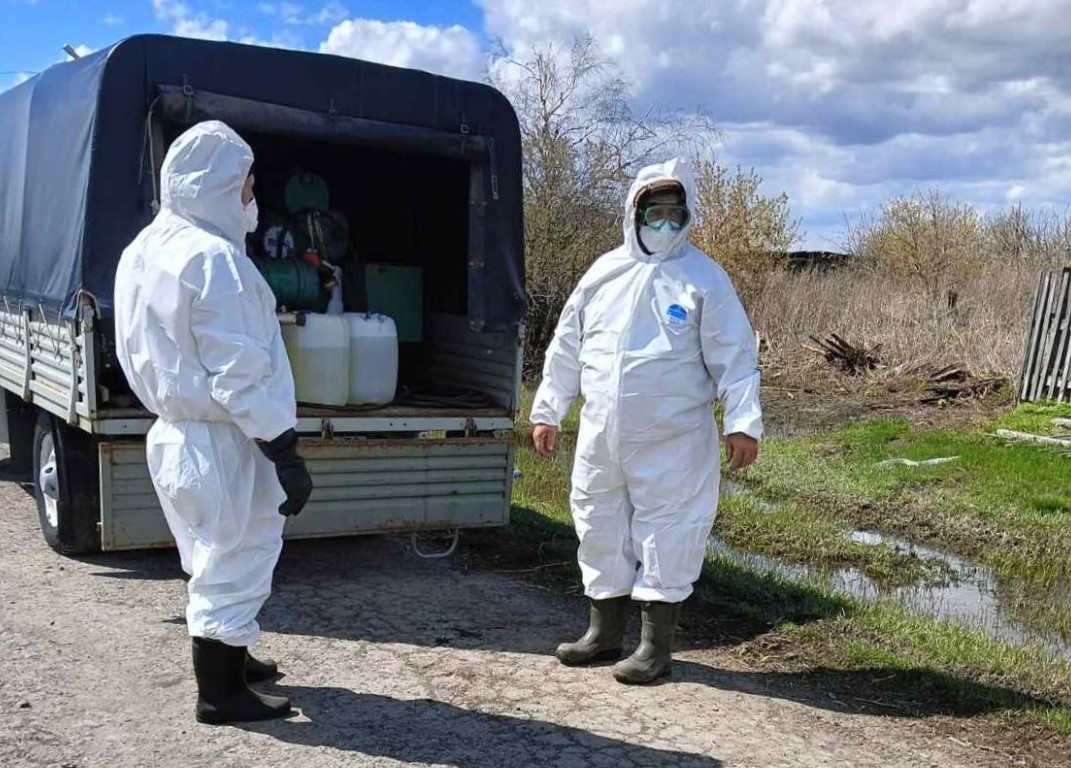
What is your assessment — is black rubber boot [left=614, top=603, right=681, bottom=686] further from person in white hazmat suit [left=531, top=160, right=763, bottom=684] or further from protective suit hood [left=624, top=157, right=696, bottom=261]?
protective suit hood [left=624, top=157, right=696, bottom=261]

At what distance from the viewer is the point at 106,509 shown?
204 inches

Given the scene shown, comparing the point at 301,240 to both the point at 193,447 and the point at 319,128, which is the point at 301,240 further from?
the point at 193,447

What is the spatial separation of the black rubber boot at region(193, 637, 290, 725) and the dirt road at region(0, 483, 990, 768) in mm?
58

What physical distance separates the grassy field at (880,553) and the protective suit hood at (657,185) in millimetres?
1820

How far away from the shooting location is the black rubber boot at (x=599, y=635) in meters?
4.67

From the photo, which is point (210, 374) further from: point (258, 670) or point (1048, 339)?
point (1048, 339)

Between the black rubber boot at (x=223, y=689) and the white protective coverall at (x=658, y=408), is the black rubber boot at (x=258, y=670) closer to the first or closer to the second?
the black rubber boot at (x=223, y=689)

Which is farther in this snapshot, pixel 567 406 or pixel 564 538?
pixel 564 538

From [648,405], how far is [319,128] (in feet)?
8.06

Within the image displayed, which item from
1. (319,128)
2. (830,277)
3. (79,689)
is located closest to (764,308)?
(830,277)

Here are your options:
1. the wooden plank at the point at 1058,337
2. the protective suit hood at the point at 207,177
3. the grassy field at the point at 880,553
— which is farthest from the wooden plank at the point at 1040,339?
the protective suit hood at the point at 207,177

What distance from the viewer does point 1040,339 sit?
13609 mm

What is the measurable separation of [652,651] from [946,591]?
3024 mm

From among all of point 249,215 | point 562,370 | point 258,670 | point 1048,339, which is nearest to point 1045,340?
point 1048,339
